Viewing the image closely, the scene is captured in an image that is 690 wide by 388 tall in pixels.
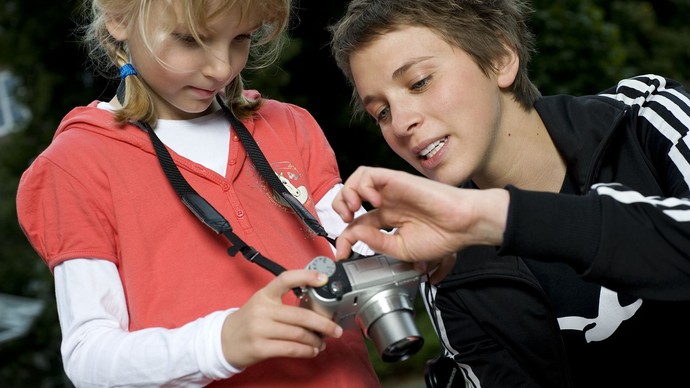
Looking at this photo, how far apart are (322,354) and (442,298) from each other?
0.63 meters

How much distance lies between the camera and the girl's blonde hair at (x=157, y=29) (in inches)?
81.3

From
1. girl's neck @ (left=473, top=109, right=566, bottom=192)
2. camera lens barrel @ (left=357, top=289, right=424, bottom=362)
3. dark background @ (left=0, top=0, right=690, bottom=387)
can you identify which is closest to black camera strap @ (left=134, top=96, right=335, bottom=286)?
camera lens barrel @ (left=357, top=289, right=424, bottom=362)

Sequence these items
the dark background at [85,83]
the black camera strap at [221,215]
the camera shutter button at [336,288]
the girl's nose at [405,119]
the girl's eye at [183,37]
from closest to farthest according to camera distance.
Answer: the camera shutter button at [336,288] < the black camera strap at [221,215] < the girl's eye at [183,37] < the girl's nose at [405,119] < the dark background at [85,83]

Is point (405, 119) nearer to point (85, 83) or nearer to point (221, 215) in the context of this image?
point (221, 215)

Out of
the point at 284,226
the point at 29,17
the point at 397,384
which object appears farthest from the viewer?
the point at 397,384

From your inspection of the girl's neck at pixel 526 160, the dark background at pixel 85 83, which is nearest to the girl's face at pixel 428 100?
the girl's neck at pixel 526 160

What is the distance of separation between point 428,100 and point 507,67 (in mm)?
440

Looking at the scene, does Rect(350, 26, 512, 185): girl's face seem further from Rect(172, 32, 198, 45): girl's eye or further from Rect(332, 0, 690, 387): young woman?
Rect(172, 32, 198, 45): girl's eye

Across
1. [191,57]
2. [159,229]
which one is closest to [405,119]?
[191,57]

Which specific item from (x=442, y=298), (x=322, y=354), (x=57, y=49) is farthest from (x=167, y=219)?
(x=57, y=49)

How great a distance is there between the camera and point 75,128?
2.16 meters

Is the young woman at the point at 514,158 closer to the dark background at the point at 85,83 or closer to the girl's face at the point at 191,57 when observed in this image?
the girl's face at the point at 191,57

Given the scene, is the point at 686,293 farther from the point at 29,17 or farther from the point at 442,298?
the point at 29,17

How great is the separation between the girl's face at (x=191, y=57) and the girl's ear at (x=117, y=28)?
12 mm
